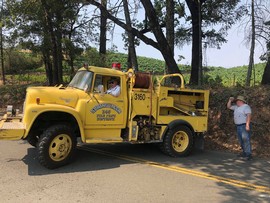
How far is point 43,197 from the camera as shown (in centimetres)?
596

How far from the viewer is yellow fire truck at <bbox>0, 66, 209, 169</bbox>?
779 cm

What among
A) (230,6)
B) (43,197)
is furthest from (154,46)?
(43,197)

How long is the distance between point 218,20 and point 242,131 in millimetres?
11411

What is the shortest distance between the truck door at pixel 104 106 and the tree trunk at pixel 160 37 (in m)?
6.42

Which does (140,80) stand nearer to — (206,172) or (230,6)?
(206,172)

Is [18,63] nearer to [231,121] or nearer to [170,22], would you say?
[170,22]

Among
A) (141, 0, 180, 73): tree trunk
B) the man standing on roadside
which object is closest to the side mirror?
the man standing on roadside

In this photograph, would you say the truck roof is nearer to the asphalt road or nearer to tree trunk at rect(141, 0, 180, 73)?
the asphalt road

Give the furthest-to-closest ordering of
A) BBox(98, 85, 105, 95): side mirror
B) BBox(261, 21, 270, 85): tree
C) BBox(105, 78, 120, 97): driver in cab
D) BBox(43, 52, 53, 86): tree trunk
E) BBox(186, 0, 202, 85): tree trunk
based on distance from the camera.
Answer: BBox(43, 52, 53, 86): tree trunk, BBox(186, 0, 202, 85): tree trunk, BBox(261, 21, 270, 85): tree, BBox(105, 78, 120, 97): driver in cab, BBox(98, 85, 105, 95): side mirror

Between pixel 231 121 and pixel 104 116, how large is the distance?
5.44 m

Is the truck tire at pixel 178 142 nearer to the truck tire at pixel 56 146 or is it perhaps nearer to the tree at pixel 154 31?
the truck tire at pixel 56 146

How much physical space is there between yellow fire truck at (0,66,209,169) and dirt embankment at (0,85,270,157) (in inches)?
64.4

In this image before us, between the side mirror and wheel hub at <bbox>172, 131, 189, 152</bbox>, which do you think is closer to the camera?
the side mirror

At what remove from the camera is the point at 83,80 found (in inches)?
350
